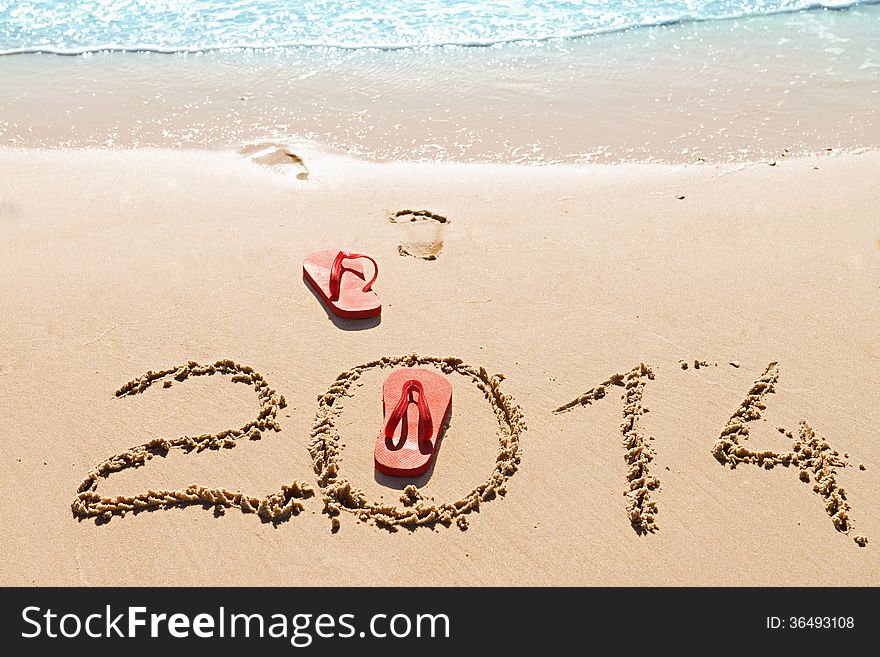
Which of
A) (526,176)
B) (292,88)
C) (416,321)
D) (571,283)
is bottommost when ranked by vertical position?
(416,321)

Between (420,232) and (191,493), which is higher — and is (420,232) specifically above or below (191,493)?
above

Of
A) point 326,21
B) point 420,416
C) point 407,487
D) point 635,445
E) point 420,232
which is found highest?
point 326,21

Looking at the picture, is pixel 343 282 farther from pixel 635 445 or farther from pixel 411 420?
pixel 635 445

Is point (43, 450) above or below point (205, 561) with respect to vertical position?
above

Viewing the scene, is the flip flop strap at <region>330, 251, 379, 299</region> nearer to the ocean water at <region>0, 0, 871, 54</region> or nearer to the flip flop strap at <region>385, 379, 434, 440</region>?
the flip flop strap at <region>385, 379, 434, 440</region>

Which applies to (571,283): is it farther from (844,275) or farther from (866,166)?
(866,166)

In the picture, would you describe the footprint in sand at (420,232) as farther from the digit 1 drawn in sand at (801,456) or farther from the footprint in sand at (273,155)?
the digit 1 drawn in sand at (801,456)

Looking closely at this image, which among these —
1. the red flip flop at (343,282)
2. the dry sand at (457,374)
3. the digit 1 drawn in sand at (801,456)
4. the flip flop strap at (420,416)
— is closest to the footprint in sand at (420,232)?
the dry sand at (457,374)

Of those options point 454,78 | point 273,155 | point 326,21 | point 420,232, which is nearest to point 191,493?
point 420,232

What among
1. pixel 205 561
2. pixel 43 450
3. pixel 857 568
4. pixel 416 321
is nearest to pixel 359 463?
pixel 205 561
